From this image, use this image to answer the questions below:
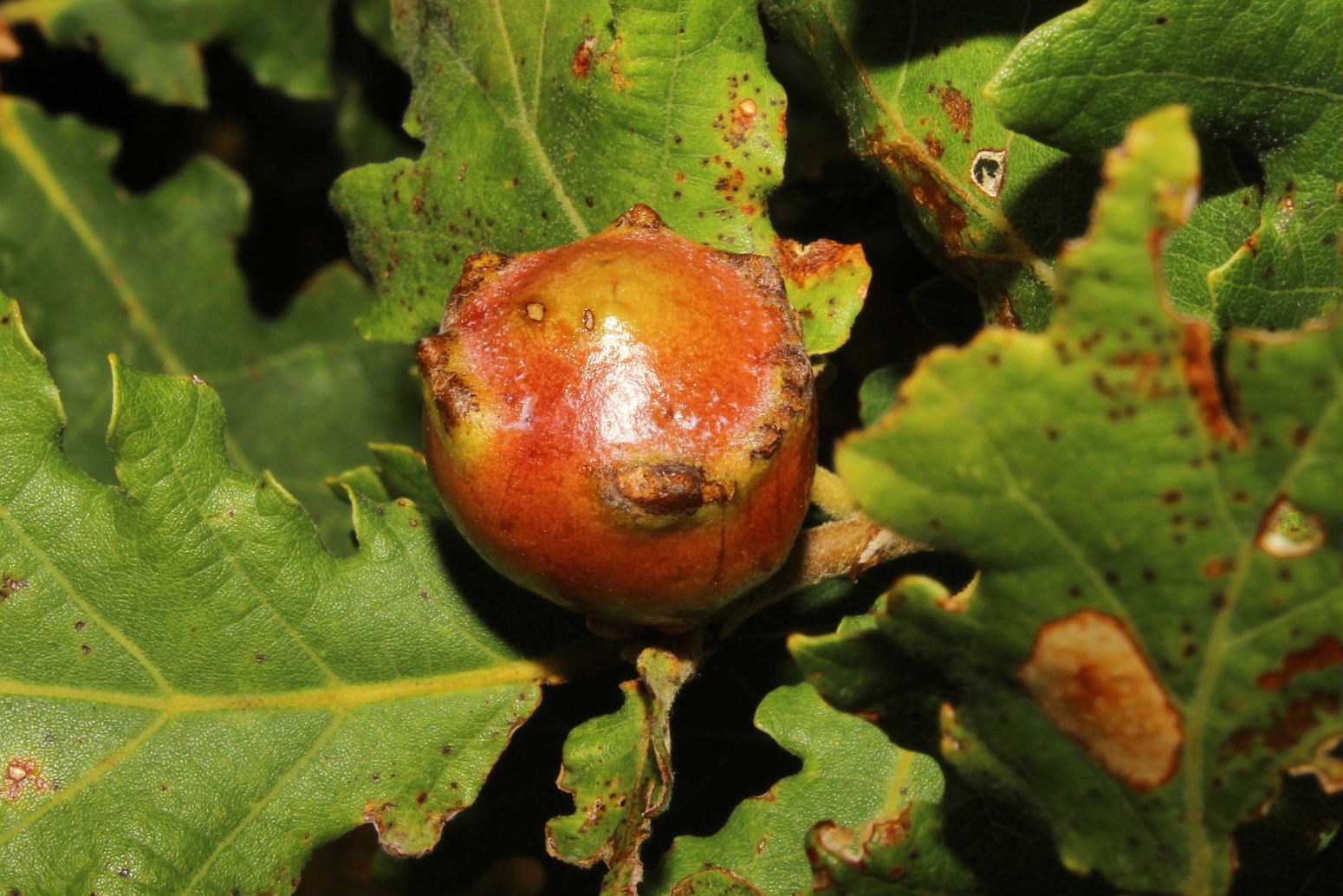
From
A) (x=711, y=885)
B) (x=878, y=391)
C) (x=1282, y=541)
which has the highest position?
(x=1282, y=541)

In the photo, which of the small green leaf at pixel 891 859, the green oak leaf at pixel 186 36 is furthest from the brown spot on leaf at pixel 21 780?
the green oak leaf at pixel 186 36

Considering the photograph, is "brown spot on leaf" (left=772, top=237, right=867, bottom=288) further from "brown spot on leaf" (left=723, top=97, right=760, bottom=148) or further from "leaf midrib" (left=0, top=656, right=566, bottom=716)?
"leaf midrib" (left=0, top=656, right=566, bottom=716)

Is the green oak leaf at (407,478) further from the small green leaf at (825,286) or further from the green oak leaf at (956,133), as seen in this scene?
the green oak leaf at (956,133)

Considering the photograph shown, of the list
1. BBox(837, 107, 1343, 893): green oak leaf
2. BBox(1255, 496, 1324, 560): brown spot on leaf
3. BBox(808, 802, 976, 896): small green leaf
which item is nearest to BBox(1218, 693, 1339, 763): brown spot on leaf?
BBox(837, 107, 1343, 893): green oak leaf

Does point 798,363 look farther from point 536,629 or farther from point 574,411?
point 536,629

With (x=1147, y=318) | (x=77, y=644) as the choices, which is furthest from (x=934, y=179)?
(x=77, y=644)

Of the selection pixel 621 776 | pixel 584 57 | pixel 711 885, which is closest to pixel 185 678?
pixel 621 776

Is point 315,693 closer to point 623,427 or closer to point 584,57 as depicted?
point 623,427
